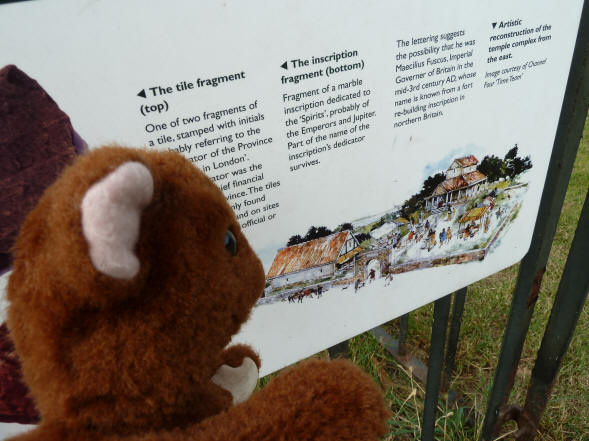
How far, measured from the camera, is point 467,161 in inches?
34.7

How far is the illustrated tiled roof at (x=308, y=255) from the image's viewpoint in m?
0.73

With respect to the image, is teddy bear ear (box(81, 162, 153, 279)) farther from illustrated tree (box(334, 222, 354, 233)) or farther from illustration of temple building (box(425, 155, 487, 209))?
illustration of temple building (box(425, 155, 487, 209))

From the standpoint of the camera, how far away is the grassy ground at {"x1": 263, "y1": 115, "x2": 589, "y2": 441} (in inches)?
57.1

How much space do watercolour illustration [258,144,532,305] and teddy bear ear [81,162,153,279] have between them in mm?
412

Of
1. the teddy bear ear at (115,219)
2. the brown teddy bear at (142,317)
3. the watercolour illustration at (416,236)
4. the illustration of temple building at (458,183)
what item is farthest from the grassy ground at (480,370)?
the teddy bear ear at (115,219)

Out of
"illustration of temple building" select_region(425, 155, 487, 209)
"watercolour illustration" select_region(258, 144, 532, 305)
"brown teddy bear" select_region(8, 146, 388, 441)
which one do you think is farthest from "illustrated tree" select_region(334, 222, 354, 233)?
"brown teddy bear" select_region(8, 146, 388, 441)

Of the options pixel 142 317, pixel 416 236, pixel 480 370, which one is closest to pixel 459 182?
pixel 416 236

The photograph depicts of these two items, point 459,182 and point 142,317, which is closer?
point 142,317

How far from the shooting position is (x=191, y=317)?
389 millimetres

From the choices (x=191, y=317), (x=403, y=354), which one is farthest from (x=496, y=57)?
(x=403, y=354)

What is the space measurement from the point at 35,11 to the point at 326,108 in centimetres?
41

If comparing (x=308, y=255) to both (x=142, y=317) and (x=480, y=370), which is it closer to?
(x=142, y=317)

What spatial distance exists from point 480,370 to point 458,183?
41.3 inches

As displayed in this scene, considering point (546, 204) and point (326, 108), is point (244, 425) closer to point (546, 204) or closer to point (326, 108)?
point (326, 108)
